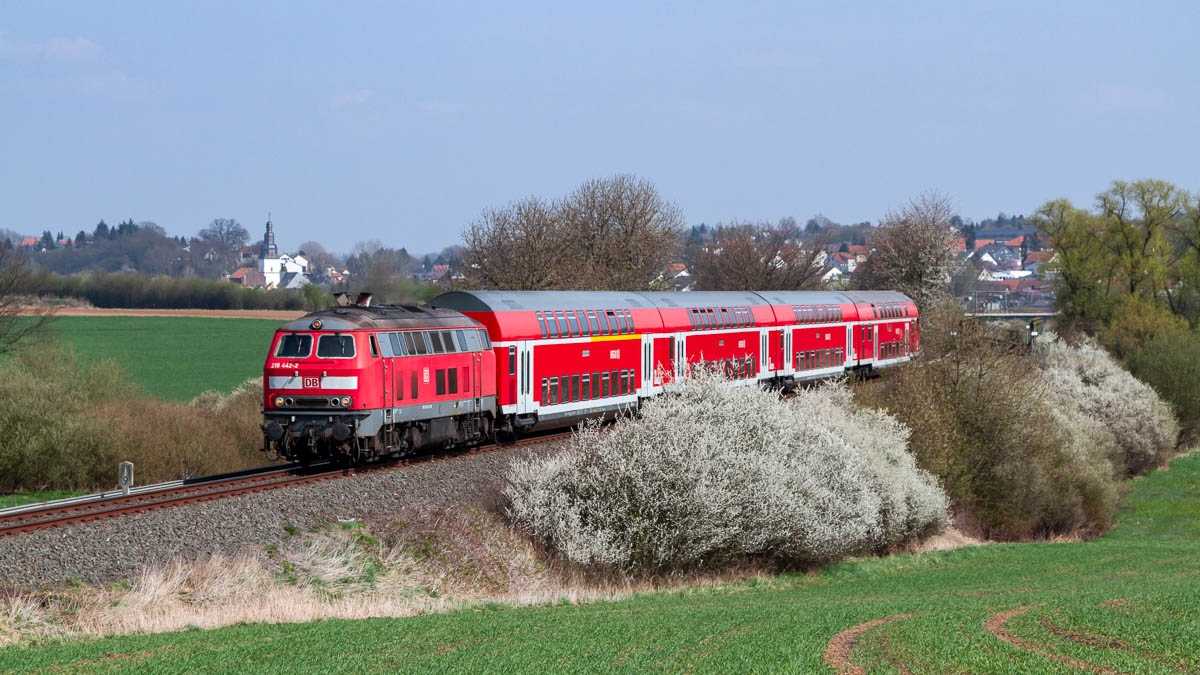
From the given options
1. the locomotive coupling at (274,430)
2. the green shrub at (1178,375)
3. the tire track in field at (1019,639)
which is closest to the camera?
the tire track in field at (1019,639)

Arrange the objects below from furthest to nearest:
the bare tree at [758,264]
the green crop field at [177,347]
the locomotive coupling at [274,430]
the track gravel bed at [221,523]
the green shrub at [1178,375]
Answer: the bare tree at [758,264]
the green shrub at [1178,375]
the green crop field at [177,347]
the locomotive coupling at [274,430]
the track gravel bed at [221,523]

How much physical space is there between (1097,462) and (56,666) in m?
45.7

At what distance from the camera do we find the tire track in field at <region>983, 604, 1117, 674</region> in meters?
13.9

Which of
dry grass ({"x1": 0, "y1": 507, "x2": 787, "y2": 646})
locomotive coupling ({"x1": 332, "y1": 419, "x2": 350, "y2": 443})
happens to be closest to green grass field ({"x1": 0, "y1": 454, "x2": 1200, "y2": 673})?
dry grass ({"x1": 0, "y1": 507, "x2": 787, "y2": 646})

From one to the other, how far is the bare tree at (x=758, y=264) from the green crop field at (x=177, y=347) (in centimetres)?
3618

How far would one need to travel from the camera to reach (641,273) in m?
72.8

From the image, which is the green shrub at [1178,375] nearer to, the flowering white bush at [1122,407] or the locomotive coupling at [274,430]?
the flowering white bush at [1122,407]

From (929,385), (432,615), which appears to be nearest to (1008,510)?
(929,385)

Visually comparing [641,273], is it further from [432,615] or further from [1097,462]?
[432,615]

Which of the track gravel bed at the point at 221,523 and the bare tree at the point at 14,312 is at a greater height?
the bare tree at the point at 14,312

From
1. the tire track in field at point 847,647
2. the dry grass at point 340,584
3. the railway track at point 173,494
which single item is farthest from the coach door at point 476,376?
the tire track in field at point 847,647

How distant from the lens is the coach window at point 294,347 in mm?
26281

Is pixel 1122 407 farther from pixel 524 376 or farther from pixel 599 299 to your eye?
pixel 524 376

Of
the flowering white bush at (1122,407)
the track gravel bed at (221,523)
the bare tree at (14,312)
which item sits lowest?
the flowering white bush at (1122,407)
